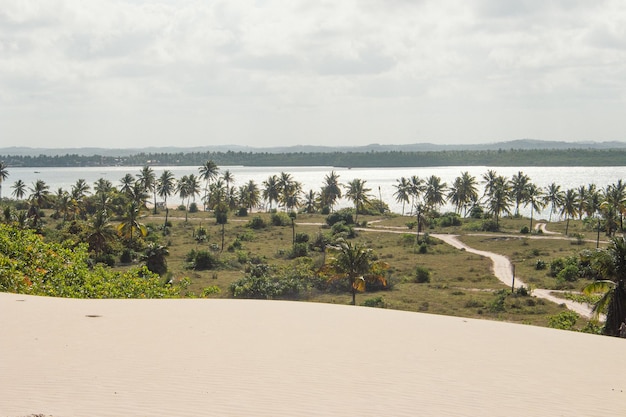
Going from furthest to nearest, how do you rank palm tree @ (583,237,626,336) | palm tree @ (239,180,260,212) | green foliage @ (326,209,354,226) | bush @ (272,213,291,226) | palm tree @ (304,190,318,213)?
palm tree @ (304,190,318,213) → palm tree @ (239,180,260,212) → green foliage @ (326,209,354,226) → bush @ (272,213,291,226) → palm tree @ (583,237,626,336)

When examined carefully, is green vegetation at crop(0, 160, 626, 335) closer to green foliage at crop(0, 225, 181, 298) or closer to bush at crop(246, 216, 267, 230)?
green foliage at crop(0, 225, 181, 298)

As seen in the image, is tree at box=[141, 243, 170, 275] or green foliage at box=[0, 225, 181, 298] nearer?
green foliage at box=[0, 225, 181, 298]

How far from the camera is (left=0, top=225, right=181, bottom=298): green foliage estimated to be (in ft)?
82.7

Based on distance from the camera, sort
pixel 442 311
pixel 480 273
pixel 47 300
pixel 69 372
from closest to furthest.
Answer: pixel 69 372
pixel 47 300
pixel 442 311
pixel 480 273

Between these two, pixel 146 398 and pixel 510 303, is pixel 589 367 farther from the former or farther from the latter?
pixel 510 303

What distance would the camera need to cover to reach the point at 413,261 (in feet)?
217

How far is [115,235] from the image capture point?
60562mm

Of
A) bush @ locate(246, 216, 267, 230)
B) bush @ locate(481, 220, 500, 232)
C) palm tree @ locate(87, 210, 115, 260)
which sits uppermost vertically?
palm tree @ locate(87, 210, 115, 260)

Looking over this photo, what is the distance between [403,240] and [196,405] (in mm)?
73447

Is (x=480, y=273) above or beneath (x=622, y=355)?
beneath

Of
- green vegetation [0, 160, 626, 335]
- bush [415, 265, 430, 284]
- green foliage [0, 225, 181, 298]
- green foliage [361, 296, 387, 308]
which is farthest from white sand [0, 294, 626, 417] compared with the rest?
bush [415, 265, 430, 284]

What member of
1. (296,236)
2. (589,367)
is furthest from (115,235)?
(589,367)

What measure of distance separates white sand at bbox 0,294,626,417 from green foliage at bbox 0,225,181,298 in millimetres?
6091

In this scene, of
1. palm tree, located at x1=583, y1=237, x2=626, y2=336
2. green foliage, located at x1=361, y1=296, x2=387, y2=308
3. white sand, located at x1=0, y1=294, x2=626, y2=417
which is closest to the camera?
white sand, located at x1=0, y1=294, x2=626, y2=417
